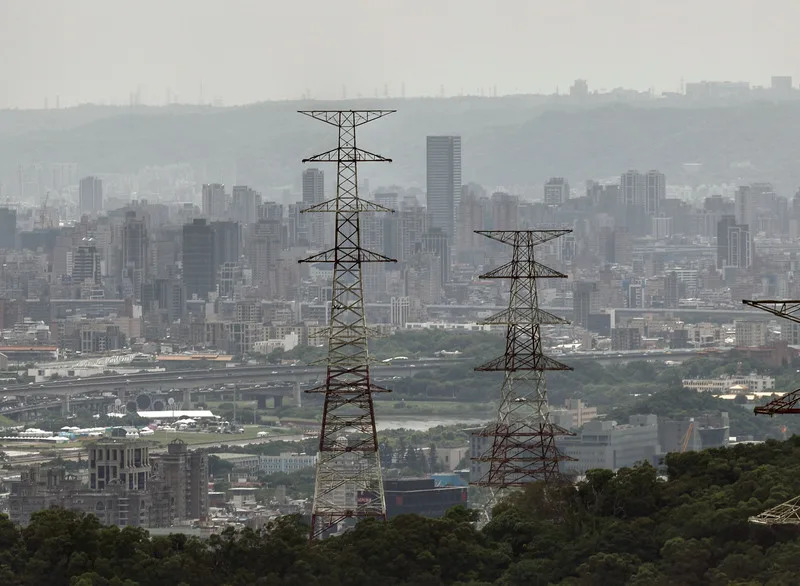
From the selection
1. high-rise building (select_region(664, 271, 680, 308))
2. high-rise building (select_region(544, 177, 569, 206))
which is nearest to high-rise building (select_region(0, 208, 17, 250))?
high-rise building (select_region(544, 177, 569, 206))

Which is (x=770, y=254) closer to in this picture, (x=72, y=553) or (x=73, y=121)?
(x=73, y=121)

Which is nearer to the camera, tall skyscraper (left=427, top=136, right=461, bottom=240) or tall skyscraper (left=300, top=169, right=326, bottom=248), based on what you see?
tall skyscraper (left=300, top=169, right=326, bottom=248)

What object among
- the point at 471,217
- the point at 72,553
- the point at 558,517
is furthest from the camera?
the point at 471,217

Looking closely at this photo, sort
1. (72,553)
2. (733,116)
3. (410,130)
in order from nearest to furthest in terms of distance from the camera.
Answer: (72,553)
(410,130)
(733,116)

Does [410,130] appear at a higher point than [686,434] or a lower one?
higher

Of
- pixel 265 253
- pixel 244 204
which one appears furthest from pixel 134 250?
pixel 244 204

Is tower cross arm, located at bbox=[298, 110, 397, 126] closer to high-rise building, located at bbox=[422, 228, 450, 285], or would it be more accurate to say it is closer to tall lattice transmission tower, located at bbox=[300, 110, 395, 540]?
tall lattice transmission tower, located at bbox=[300, 110, 395, 540]

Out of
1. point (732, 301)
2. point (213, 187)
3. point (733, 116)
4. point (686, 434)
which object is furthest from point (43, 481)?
point (733, 116)
